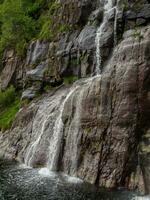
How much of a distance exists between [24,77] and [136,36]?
24.3 m

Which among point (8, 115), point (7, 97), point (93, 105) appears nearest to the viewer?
point (93, 105)

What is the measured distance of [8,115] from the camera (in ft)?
155

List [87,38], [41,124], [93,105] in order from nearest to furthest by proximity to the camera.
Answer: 1. [93,105]
2. [41,124]
3. [87,38]

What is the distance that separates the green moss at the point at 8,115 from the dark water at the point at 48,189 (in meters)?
13.1

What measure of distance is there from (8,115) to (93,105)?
65.2 feet

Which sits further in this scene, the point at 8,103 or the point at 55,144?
the point at 8,103

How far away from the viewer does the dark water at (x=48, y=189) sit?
82.9ft

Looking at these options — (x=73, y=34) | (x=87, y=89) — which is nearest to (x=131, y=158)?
(x=87, y=89)

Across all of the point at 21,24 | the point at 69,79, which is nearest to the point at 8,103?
the point at 21,24

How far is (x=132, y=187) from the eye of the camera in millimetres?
26000

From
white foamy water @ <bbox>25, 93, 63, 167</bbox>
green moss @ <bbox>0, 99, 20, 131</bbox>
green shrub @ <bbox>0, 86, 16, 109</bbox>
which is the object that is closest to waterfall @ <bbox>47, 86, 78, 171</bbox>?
white foamy water @ <bbox>25, 93, 63, 167</bbox>

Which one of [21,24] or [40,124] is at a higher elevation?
[21,24]

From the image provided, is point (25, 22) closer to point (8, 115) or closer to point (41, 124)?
point (8, 115)

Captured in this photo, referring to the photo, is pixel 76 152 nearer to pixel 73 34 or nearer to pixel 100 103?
pixel 100 103
